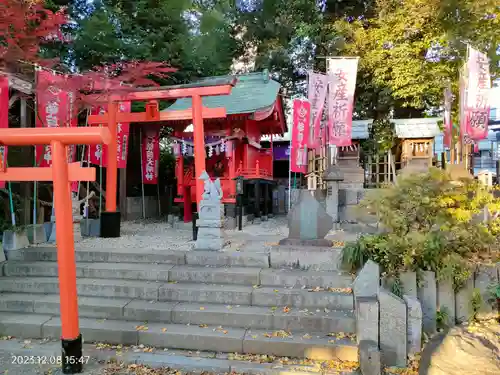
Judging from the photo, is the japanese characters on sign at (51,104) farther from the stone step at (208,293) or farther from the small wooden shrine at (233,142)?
the small wooden shrine at (233,142)

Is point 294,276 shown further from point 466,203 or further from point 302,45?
point 302,45

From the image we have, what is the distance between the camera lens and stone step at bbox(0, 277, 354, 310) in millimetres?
5145

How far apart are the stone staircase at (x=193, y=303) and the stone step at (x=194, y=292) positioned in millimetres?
15

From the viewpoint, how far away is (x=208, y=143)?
12.2m

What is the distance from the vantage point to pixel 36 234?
7641 mm

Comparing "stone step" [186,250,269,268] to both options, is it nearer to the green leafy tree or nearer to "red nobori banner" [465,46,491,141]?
"red nobori banner" [465,46,491,141]

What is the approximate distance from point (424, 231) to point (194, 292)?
3574 mm

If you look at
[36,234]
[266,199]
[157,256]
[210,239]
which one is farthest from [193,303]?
[266,199]

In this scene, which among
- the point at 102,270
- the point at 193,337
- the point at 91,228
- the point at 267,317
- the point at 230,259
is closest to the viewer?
the point at 193,337

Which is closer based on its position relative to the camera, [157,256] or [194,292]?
[194,292]

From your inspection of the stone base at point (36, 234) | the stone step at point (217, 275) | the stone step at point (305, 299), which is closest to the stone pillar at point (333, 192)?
the stone step at point (217, 275)

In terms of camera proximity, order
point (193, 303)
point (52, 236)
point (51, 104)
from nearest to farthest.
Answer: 1. point (193, 303)
2. point (52, 236)
3. point (51, 104)

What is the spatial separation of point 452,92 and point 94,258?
1469cm

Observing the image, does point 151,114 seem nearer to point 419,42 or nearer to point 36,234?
point 36,234
